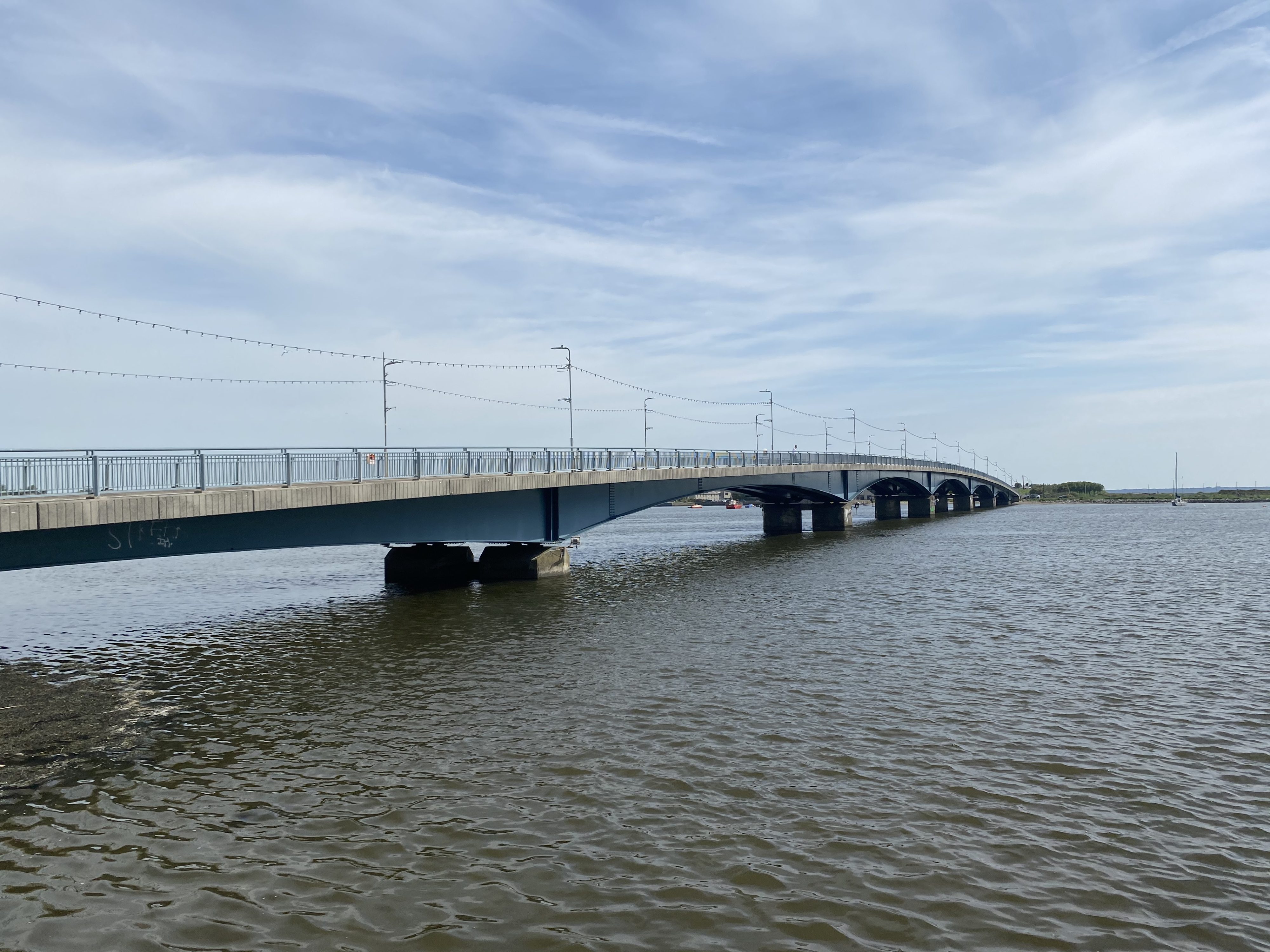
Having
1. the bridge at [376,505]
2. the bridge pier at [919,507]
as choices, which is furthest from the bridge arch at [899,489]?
the bridge at [376,505]

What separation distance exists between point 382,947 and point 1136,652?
768 inches

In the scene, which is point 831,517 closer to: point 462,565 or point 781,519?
point 781,519

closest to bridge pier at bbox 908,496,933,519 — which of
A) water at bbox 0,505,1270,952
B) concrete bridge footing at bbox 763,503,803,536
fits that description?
concrete bridge footing at bbox 763,503,803,536

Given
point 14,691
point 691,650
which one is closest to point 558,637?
point 691,650

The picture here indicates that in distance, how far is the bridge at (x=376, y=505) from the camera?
71.6ft

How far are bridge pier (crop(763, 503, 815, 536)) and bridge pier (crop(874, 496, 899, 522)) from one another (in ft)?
107

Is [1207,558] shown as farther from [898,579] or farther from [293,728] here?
[293,728]

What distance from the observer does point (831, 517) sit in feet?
282

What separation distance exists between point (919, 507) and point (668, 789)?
11240 cm

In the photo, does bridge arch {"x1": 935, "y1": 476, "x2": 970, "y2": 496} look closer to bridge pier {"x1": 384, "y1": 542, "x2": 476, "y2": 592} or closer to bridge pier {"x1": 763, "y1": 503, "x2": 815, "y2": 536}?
bridge pier {"x1": 763, "y1": 503, "x2": 815, "y2": 536}

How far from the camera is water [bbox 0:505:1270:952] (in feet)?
27.6

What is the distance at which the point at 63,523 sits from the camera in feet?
68.3

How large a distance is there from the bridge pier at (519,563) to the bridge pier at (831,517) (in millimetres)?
47738

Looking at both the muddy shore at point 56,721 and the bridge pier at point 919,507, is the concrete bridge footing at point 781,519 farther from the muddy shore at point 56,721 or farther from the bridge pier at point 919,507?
the muddy shore at point 56,721
